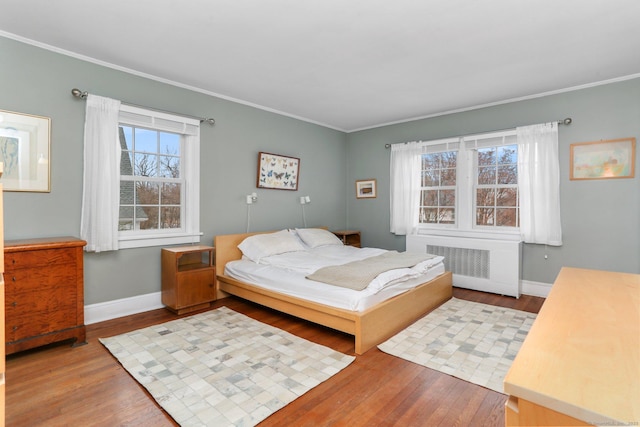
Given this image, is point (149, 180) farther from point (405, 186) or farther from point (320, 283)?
point (405, 186)

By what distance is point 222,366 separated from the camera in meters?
2.28

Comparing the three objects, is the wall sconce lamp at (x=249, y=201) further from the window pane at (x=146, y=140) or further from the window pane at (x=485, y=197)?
the window pane at (x=485, y=197)

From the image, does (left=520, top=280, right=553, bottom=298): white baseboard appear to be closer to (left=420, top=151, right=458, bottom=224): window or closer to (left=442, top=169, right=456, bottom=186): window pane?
(left=420, top=151, right=458, bottom=224): window

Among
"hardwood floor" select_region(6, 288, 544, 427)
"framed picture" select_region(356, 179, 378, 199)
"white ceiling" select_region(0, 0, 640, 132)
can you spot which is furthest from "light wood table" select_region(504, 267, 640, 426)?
"framed picture" select_region(356, 179, 378, 199)

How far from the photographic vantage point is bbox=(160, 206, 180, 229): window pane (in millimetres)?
3666

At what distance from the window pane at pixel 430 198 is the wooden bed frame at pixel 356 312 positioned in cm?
141

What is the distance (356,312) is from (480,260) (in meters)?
2.47

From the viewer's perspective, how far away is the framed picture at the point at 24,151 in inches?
102

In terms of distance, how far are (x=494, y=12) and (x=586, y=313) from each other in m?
2.11

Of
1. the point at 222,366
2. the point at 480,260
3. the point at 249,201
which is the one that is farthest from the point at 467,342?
the point at 249,201

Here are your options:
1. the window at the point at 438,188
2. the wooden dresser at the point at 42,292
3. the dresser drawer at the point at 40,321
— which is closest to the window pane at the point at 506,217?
the window at the point at 438,188

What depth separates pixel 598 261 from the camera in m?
3.63

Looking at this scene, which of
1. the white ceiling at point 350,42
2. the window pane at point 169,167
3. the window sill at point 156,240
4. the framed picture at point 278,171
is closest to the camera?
the white ceiling at point 350,42

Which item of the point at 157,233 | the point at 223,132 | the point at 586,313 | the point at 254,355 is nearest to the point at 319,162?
the point at 223,132
